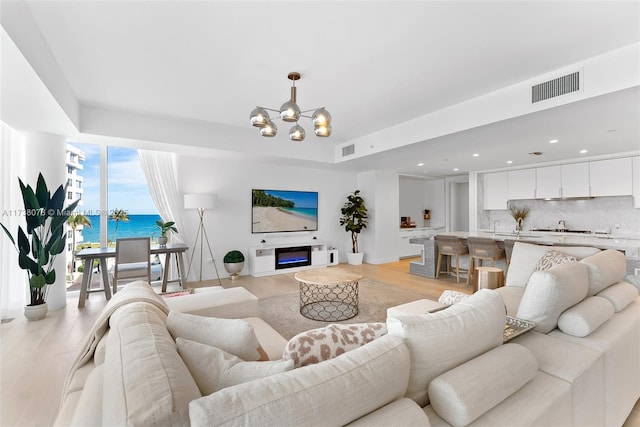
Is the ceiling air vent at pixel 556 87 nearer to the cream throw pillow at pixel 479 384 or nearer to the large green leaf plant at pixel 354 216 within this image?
the cream throw pillow at pixel 479 384

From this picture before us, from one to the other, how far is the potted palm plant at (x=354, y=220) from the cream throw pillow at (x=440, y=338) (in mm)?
5531

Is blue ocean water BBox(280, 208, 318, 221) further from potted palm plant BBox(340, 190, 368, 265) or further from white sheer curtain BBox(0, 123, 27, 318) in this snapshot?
white sheer curtain BBox(0, 123, 27, 318)

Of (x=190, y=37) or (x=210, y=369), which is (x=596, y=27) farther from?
(x=210, y=369)

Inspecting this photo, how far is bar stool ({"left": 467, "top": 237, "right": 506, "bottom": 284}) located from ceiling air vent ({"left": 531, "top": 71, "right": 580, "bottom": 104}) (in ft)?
7.42

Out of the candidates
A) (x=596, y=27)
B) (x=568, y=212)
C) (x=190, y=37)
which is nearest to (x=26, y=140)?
(x=190, y=37)

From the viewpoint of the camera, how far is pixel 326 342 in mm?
1155

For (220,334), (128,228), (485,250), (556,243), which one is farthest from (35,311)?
(556,243)

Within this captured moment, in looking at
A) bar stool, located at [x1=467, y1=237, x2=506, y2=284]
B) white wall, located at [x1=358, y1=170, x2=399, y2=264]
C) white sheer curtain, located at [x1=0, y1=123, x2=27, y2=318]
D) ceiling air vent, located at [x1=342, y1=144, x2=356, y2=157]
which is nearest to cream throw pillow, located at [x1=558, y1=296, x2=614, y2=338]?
bar stool, located at [x1=467, y1=237, x2=506, y2=284]

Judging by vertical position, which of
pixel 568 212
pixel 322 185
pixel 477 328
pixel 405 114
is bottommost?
pixel 477 328

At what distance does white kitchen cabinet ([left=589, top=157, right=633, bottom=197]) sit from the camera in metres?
5.18

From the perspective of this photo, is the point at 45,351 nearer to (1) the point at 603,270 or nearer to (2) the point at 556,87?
(1) the point at 603,270

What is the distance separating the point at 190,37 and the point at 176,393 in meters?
2.58

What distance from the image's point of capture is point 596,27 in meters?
2.23

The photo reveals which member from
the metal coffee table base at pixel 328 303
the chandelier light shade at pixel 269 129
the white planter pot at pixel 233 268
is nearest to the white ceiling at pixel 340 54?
the chandelier light shade at pixel 269 129
